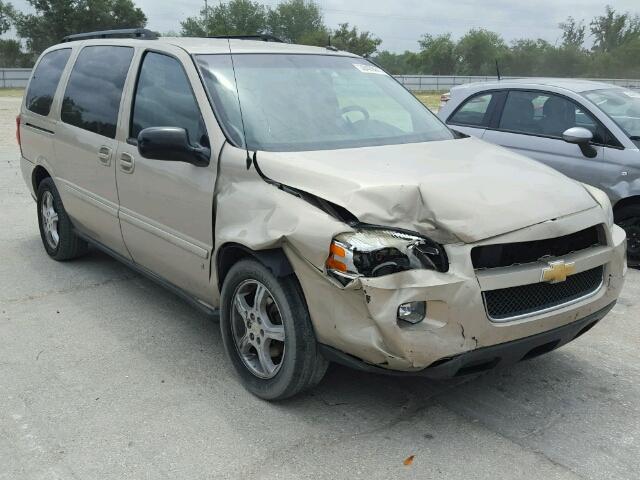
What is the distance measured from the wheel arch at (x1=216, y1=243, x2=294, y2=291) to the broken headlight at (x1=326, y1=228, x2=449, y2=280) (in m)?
0.32

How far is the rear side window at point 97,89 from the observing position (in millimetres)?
4688

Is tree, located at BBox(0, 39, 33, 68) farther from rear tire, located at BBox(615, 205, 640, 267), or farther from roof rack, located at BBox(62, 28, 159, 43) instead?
rear tire, located at BBox(615, 205, 640, 267)

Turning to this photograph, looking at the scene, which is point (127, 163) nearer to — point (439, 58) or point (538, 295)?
point (538, 295)

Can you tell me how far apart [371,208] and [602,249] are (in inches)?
51.2

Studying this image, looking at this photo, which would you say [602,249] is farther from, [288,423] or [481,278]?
[288,423]

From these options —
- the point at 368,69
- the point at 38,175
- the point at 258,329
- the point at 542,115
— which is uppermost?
the point at 368,69

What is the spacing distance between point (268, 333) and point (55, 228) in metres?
3.34

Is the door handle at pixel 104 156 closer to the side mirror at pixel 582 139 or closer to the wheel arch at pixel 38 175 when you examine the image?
the wheel arch at pixel 38 175

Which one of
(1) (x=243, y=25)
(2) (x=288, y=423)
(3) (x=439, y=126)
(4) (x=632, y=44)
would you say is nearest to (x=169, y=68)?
(3) (x=439, y=126)

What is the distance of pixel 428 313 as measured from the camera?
9.53 feet

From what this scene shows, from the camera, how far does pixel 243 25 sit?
89062mm

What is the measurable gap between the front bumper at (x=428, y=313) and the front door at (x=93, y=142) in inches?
83.9

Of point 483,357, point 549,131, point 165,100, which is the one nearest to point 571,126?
point 549,131

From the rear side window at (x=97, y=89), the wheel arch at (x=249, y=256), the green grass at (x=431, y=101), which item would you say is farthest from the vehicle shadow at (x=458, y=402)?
the green grass at (x=431, y=101)
